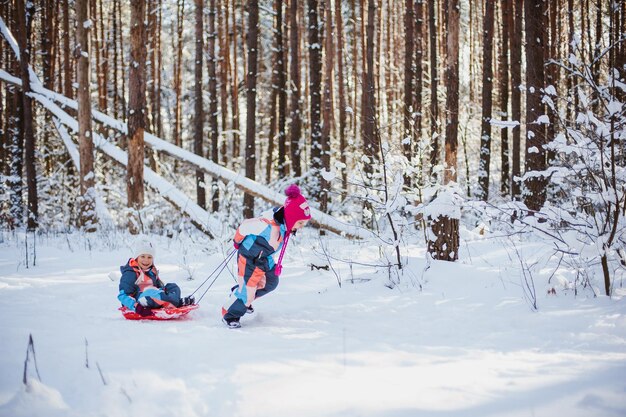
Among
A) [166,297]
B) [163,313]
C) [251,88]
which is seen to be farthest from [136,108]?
[163,313]

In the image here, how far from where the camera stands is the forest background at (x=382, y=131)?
14.6 ft

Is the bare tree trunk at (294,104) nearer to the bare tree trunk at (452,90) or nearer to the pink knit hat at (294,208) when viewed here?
the bare tree trunk at (452,90)

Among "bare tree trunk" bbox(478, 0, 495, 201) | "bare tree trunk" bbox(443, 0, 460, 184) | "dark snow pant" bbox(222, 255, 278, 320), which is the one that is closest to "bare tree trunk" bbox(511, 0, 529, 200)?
"bare tree trunk" bbox(478, 0, 495, 201)

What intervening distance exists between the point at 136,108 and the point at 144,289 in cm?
601

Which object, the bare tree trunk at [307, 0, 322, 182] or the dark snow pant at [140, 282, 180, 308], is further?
the bare tree trunk at [307, 0, 322, 182]

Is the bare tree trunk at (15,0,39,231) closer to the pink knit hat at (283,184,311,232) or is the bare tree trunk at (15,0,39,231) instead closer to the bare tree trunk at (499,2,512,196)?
the pink knit hat at (283,184,311,232)

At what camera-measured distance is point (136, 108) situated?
9.61 meters

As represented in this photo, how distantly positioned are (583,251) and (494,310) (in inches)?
37.8

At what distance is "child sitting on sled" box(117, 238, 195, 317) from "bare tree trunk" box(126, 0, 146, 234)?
513 cm

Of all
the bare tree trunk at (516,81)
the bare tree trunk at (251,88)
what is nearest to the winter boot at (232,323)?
the bare tree trunk at (251,88)

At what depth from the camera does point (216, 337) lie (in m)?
3.71

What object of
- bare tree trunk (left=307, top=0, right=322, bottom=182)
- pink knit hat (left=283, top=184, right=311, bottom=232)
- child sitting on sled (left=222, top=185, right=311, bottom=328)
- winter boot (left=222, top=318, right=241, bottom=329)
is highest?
bare tree trunk (left=307, top=0, right=322, bottom=182)

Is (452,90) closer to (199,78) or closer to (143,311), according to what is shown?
(143,311)

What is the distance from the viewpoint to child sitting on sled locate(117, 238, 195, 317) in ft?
14.4
